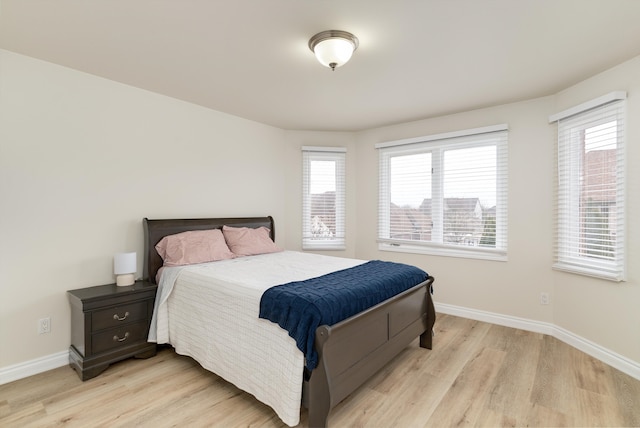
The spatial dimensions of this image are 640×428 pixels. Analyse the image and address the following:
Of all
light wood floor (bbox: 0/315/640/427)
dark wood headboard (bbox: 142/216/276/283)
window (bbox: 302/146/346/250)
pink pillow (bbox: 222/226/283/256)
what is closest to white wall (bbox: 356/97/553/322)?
light wood floor (bbox: 0/315/640/427)

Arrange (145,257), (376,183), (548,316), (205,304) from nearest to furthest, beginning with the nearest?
(205,304), (145,257), (548,316), (376,183)

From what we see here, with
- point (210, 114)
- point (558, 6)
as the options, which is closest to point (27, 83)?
point (210, 114)

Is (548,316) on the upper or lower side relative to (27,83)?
lower

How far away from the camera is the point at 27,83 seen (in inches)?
101

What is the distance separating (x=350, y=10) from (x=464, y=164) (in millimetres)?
2660

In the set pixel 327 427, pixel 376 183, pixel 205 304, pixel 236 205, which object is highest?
pixel 376 183

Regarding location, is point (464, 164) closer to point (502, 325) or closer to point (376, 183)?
point (376, 183)

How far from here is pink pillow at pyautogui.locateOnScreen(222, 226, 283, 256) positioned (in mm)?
3635

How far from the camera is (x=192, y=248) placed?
3.19 meters

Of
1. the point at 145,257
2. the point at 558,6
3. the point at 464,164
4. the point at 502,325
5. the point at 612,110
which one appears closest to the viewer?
the point at 558,6

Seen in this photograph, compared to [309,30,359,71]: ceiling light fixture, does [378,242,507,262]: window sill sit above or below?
below

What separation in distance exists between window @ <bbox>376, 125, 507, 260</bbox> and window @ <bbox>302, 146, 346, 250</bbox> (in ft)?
2.08

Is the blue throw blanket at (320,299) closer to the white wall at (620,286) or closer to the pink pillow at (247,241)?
the pink pillow at (247,241)

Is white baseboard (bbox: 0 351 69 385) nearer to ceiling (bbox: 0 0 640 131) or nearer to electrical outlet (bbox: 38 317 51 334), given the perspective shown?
electrical outlet (bbox: 38 317 51 334)
